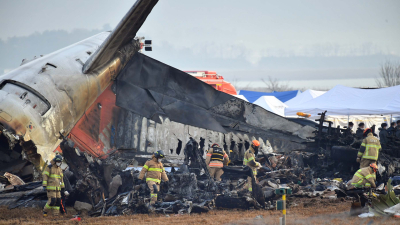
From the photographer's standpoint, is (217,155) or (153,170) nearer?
(153,170)

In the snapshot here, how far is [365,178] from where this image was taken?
39.1 ft

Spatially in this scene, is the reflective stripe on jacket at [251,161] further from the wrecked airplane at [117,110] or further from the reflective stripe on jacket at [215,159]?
the wrecked airplane at [117,110]

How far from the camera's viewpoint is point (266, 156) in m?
16.5

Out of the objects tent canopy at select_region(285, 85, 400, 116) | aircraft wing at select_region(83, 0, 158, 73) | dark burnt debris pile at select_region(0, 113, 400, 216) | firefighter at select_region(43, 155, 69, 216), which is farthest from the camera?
tent canopy at select_region(285, 85, 400, 116)

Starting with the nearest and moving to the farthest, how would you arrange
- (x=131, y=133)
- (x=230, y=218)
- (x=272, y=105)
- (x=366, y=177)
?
(x=230, y=218)
(x=366, y=177)
(x=131, y=133)
(x=272, y=105)

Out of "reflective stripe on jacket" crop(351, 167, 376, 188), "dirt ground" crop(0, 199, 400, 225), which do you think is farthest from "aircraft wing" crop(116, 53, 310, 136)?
"reflective stripe on jacket" crop(351, 167, 376, 188)

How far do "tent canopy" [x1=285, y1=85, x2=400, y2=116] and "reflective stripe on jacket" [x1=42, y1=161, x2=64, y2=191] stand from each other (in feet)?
56.9

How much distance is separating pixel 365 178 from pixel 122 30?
9.27 m

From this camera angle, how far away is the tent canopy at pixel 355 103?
2200 cm

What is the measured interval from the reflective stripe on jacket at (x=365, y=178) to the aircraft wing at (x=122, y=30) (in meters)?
8.56

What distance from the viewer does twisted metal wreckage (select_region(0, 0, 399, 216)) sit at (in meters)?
11.0

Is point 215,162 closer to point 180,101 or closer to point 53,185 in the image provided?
point 180,101

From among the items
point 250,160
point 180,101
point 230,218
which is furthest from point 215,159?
point 180,101

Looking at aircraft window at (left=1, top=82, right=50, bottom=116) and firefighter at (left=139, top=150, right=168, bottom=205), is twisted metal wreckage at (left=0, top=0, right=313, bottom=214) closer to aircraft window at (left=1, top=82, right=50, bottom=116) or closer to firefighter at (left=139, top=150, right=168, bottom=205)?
aircraft window at (left=1, top=82, right=50, bottom=116)
